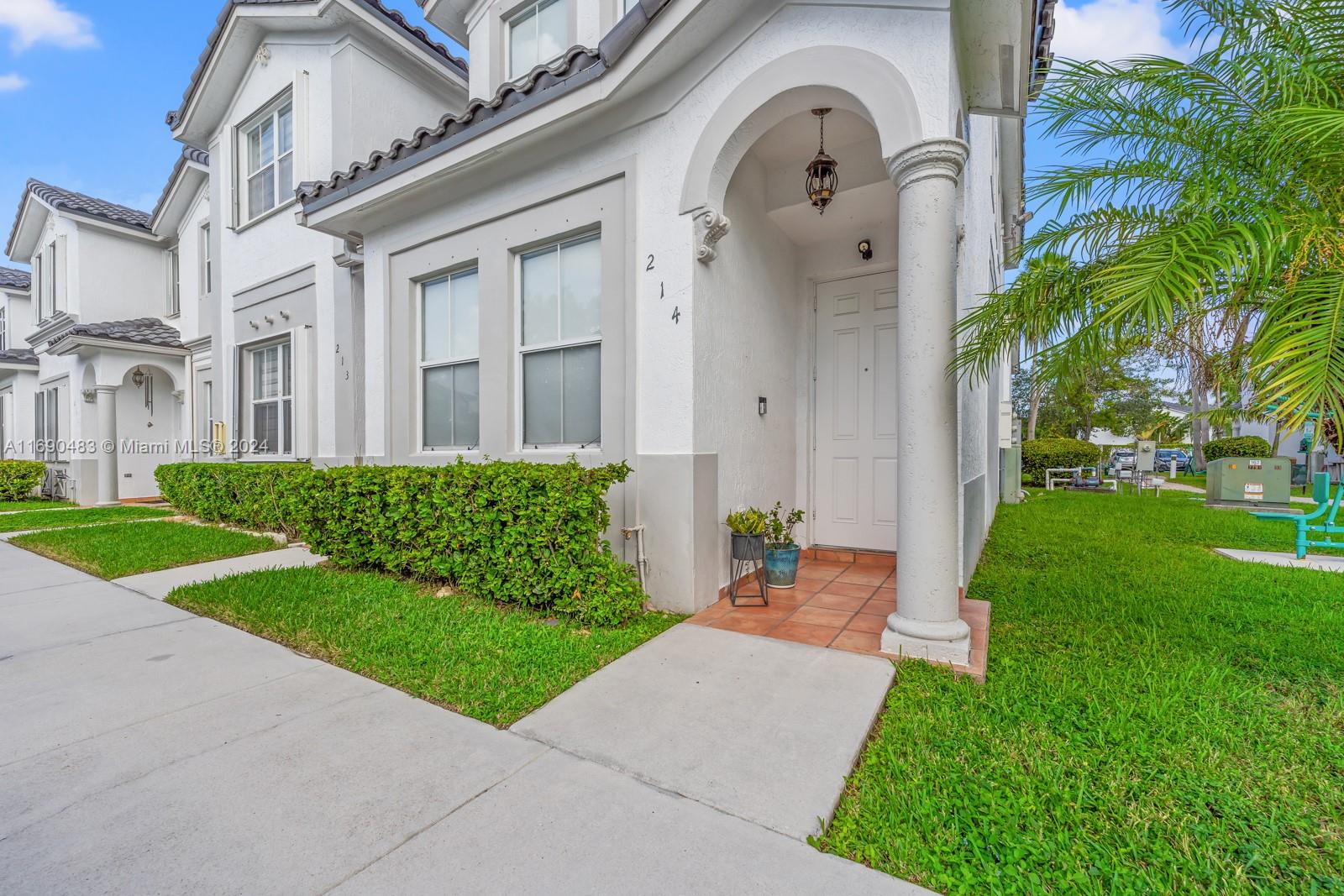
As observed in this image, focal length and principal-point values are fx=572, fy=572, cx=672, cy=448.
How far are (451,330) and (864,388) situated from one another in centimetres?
427

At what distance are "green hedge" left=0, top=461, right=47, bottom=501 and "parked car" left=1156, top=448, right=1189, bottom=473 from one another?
36.3m

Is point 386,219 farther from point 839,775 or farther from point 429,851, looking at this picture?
point 839,775

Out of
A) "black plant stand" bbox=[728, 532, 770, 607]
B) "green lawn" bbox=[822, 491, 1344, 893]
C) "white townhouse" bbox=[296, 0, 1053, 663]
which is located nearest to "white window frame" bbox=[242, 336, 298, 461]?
"white townhouse" bbox=[296, 0, 1053, 663]

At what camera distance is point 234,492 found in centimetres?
838

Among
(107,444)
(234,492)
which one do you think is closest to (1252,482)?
(234,492)

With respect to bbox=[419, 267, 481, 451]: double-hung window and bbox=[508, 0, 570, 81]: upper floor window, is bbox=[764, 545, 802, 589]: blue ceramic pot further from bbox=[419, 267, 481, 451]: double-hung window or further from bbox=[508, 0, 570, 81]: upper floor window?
bbox=[508, 0, 570, 81]: upper floor window

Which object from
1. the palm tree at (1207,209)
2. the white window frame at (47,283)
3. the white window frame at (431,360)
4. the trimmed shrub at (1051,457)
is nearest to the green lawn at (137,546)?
the white window frame at (431,360)

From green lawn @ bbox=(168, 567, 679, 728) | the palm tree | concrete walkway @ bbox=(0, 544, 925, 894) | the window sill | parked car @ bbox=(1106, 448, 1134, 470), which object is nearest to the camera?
concrete walkway @ bbox=(0, 544, 925, 894)

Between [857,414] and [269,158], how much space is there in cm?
957

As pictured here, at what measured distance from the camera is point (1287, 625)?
3.97 metres

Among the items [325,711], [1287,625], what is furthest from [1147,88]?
[325,711]

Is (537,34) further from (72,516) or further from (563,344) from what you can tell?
(72,516)

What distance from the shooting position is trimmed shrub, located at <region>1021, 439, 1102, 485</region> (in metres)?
18.0

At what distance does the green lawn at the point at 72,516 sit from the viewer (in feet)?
30.7
